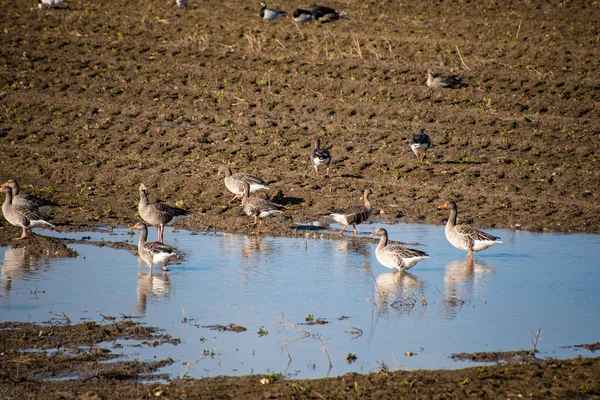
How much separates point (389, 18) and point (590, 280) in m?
21.8

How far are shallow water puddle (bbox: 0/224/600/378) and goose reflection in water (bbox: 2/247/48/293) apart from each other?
0.11 feet

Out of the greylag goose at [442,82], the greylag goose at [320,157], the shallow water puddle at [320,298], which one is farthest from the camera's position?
the greylag goose at [442,82]

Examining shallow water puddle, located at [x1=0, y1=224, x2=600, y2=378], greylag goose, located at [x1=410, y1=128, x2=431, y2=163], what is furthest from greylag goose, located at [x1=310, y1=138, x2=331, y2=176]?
shallow water puddle, located at [x1=0, y1=224, x2=600, y2=378]

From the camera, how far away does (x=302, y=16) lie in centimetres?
3438

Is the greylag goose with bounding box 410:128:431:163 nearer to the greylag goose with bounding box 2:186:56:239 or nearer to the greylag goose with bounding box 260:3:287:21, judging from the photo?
the greylag goose with bounding box 2:186:56:239

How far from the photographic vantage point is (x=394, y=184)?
68.7 ft

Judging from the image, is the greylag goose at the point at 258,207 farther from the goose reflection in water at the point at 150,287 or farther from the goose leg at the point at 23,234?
the goose leg at the point at 23,234

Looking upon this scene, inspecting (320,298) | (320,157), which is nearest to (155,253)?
(320,298)

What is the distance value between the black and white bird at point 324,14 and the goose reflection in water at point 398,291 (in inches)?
818

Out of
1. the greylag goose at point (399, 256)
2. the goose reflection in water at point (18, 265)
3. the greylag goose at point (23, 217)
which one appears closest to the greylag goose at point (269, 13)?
the greylag goose at point (23, 217)

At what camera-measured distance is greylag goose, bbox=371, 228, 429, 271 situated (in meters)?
15.0

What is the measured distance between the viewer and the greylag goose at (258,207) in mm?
18453

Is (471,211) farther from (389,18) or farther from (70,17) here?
(70,17)

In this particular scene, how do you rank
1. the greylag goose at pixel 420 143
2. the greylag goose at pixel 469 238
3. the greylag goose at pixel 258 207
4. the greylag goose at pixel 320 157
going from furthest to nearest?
the greylag goose at pixel 420 143 → the greylag goose at pixel 320 157 → the greylag goose at pixel 258 207 → the greylag goose at pixel 469 238
